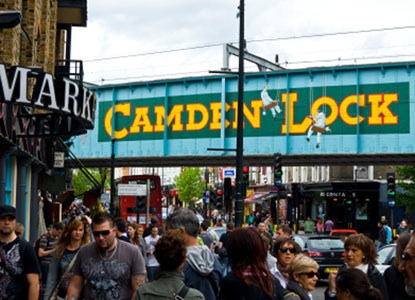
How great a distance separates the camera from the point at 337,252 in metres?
22.9

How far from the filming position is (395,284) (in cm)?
663

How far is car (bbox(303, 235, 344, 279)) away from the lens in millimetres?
22609

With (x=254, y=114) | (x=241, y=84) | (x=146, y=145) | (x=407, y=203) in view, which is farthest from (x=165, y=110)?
(x=241, y=84)

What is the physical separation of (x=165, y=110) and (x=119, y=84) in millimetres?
2918

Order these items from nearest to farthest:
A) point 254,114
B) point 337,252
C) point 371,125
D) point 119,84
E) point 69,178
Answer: point 337,252, point 371,125, point 254,114, point 119,84, point 69,178

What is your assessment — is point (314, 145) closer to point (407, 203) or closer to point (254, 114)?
point (254, 114)

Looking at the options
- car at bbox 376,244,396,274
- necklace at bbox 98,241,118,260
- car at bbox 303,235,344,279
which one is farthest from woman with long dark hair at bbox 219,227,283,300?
car at bbox 303,235,344,279

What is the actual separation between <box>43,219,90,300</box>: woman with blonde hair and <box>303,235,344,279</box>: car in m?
13.6

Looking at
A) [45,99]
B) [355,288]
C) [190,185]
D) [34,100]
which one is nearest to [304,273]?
[355,288]

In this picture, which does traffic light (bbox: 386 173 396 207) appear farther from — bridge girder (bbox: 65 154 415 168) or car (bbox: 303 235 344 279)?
car (bbox: 303 235 344 279)

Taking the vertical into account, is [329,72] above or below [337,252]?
above

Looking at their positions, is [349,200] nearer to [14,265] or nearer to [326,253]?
[326,253]

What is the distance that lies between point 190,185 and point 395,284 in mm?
104815

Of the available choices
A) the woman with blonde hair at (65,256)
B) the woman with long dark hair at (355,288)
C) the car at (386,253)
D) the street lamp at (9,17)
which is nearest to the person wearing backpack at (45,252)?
the woman with blonde hair at (65,256)
